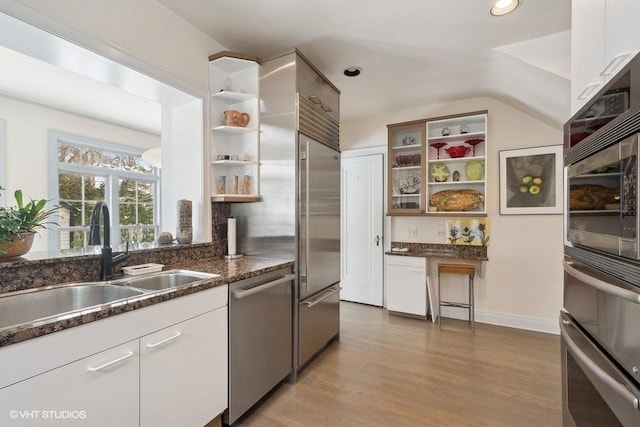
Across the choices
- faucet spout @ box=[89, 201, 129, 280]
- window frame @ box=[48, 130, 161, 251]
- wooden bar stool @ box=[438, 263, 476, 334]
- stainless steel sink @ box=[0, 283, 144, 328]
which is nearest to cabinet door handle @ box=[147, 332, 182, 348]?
stainless steel sink @ box=[0, 283, 144, 328]

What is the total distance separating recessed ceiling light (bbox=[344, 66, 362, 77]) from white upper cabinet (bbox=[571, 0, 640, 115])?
1.71 metres

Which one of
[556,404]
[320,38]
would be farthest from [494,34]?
[556,404]

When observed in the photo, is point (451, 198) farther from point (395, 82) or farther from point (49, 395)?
point (49, 395)

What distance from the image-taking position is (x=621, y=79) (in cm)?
89

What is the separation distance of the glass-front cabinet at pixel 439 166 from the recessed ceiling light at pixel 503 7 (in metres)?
1.48

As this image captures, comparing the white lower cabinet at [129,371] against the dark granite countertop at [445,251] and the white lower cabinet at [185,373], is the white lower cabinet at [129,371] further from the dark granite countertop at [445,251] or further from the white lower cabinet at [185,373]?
the dark granite countertop at [445,251]

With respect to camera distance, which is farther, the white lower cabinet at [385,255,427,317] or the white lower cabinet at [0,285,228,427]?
the white lower cabinet at [385,255,427,317]

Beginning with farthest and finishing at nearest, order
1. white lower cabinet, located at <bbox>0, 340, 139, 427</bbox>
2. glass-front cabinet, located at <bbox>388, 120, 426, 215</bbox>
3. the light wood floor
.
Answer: glass-front cabinet, located at <bbox>388, 120, 426, 215</bbox>, the light wood floor, white lower cabinet, located at <bbox>0, 340, 139, 427</bbox>

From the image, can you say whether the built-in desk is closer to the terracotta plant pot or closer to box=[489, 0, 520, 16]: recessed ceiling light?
box=[489, 0, 520, 16]: recessed ceiling light

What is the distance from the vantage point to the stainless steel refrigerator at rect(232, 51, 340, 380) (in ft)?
7.39

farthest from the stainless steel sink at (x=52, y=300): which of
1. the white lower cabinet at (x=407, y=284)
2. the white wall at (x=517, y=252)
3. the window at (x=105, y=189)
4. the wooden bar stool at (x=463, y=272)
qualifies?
the white wall at (x=517, y=252)

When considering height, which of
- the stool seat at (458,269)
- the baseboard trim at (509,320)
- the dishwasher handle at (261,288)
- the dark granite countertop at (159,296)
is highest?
the dark granite countertop at (159,296)

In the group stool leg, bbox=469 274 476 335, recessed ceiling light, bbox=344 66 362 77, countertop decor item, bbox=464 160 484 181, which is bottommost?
stool leg, bbox=469 274 476 335

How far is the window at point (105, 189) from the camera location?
3953 mm
